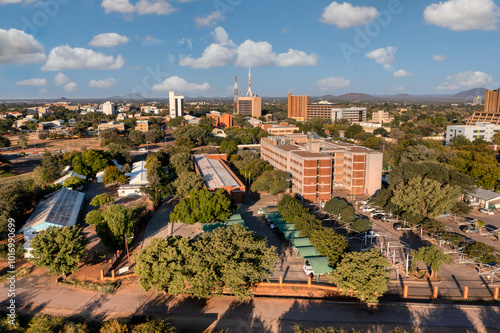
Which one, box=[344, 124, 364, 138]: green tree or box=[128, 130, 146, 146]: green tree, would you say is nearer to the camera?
box=[128, 130, 146, 146]: green tree

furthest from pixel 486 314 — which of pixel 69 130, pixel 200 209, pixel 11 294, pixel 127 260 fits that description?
pixel 69 130

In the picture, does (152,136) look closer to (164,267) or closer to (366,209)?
(366,209)

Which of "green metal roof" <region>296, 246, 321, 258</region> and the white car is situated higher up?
"green metal roof" <region>296, 246, 321, 258</region>

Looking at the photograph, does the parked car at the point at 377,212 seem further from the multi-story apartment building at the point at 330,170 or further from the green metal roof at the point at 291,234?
the green metal roof at the point at 291,234

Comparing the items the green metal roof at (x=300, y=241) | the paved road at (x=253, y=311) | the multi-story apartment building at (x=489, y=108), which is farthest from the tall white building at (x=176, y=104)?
the paved road at (x=253, y=311)

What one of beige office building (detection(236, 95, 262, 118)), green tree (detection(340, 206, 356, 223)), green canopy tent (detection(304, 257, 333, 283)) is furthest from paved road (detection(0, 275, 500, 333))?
beige office building (detection(236, 95, 262, 118))

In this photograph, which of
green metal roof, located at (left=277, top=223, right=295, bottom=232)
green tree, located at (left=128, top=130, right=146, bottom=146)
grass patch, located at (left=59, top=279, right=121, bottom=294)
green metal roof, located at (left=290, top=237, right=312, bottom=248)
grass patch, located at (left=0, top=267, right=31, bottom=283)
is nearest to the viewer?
grass patch, located at (left=59, top=279, right=121, bottom=294)

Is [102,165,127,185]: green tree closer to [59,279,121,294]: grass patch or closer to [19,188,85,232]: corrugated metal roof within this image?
[19,188,85,232]: corrugated metal roof
